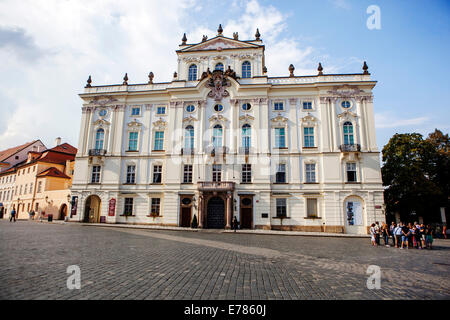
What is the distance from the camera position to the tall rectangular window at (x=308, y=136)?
1238 inches

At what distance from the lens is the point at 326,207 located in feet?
95.7

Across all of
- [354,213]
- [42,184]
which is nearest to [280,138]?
[354,213]

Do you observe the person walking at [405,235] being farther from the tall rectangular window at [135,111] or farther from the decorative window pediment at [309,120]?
the tall rectangular window at [135,111]

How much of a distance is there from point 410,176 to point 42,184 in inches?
2211

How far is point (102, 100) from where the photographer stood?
36031mm

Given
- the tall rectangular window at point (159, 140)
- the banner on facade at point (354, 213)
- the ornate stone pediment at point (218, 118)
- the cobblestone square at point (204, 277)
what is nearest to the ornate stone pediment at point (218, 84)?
the ornate stone pediment at point (218, 118)

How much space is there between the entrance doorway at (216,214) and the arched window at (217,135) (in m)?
6.63

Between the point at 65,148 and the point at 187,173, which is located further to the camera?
the point at 65,148

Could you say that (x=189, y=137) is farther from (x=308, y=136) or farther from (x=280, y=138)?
(x=308, y=136)

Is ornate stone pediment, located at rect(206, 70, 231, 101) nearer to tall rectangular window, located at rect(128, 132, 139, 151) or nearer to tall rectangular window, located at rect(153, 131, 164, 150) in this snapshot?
tall rectangular window, located at rect(153, 131, 164, 150)

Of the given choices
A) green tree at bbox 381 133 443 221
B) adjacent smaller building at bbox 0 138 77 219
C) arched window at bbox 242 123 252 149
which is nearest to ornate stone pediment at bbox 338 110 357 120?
green tree at bbox 381 133 443 221

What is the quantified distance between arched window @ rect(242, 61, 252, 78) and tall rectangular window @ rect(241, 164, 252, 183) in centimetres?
1219
